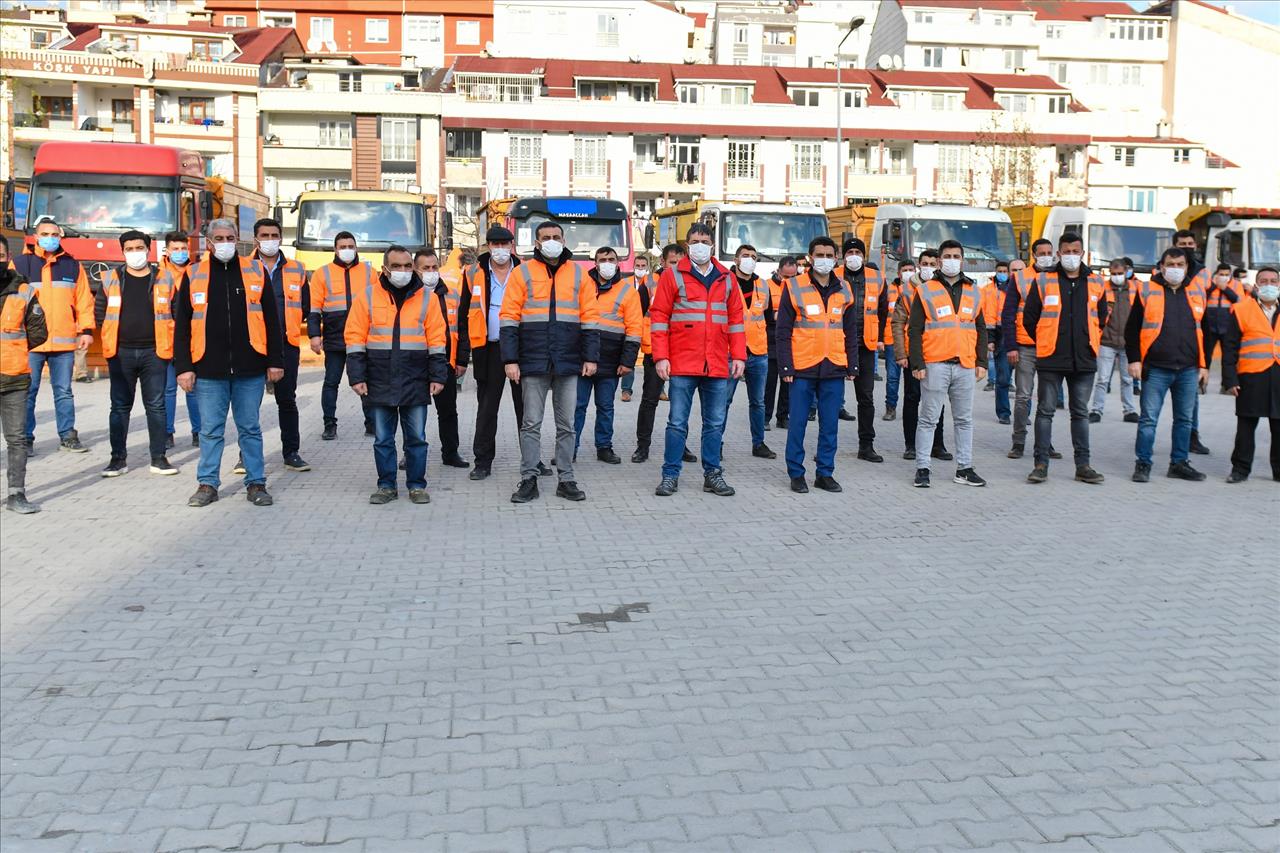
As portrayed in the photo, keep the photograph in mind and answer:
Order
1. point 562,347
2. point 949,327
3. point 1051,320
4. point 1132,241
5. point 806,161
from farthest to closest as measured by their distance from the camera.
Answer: point 806,161 → point 1132,241 → point 1051,320 → point 949,327 → point 562,347

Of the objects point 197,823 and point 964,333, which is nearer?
point 197,823

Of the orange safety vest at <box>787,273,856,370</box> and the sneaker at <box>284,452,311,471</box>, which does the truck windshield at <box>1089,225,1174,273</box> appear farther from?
the sneaker at <box>284,452,311,471</box>

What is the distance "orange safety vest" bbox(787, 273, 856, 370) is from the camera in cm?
1035

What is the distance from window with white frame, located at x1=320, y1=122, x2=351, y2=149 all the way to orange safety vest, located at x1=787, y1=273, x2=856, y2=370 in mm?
52304

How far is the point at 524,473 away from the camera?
9750 millimetres

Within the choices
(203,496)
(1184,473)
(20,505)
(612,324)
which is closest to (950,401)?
(1184,473)

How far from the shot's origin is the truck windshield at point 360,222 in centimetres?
1991

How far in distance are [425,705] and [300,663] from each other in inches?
34.2

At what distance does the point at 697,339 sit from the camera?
9977 millimetres

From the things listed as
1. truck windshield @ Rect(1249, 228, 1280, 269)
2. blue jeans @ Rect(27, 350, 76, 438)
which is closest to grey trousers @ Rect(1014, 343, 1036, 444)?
blue jeans @ Rect(27, 350, 76, 438)

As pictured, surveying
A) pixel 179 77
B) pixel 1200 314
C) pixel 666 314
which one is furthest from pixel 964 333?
pixel 179 77

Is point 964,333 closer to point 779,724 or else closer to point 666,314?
point 666,314

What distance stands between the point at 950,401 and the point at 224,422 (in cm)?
592

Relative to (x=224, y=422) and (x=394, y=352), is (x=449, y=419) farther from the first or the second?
(x=224, y=422)
